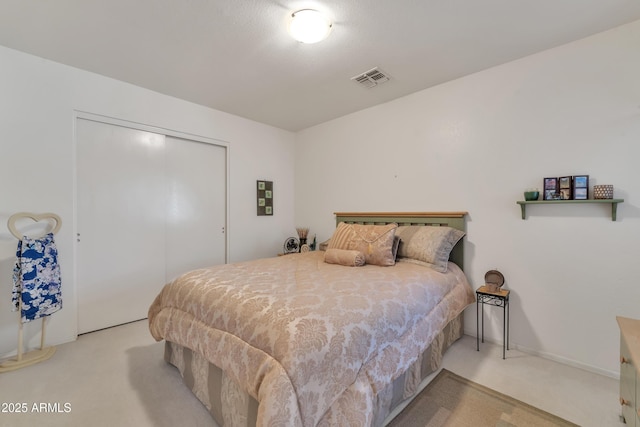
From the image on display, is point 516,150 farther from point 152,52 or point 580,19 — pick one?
point 152,52

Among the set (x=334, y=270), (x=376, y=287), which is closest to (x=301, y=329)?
(x=376, y=287)

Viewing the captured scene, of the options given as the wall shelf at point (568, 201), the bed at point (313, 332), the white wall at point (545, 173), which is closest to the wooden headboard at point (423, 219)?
the white wall at point (545, 173)

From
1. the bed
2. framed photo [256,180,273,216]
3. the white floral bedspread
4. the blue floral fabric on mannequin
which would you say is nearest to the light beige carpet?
the bed

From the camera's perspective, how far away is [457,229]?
8.41 ft

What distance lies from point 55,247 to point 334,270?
2413 mm

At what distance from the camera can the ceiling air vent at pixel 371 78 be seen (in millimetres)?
2510

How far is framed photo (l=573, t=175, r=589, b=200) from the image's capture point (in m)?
1.95

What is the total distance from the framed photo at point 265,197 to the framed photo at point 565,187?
10.9ft

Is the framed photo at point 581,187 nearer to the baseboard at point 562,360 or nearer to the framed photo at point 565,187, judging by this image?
the framed photo at point 565,187

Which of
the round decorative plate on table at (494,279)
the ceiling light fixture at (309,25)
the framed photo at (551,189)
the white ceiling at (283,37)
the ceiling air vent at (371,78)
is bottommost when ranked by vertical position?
the round decorative plate on table at (494,279)

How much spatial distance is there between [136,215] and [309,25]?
2.59 metres

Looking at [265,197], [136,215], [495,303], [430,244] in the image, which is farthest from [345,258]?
[136,215]

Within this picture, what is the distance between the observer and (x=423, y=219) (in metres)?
2.85

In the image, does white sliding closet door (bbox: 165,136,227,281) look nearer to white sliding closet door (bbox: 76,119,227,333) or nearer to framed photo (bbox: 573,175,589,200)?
white sliding closet door (bbox: 76,119,227,333)
